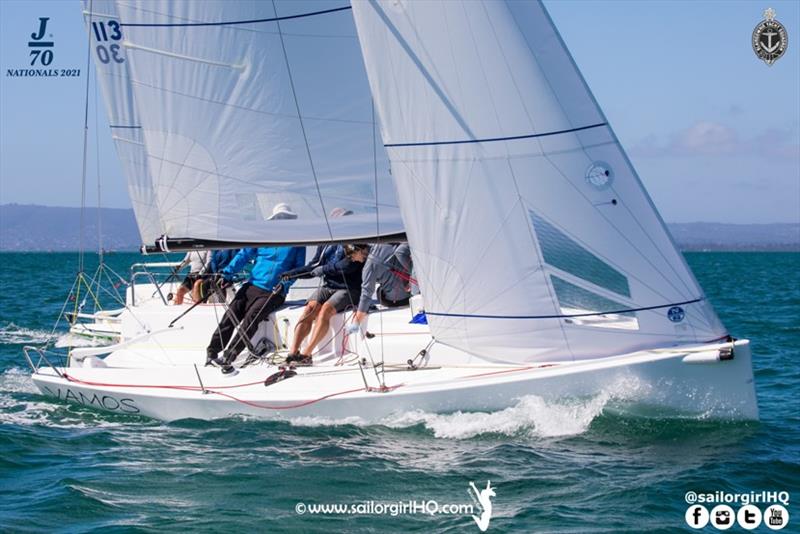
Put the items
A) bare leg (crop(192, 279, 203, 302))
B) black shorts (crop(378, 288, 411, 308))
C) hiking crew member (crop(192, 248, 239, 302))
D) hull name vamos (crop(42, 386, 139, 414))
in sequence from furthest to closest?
hiking crew member (crop(192, 248, 239, 302)) → bare leg (crop(192, 279, 203, 302)) → black shorts (crop(378, 288, 411, 308)) → hull name vamos (crop(42, 386, 139, 414))

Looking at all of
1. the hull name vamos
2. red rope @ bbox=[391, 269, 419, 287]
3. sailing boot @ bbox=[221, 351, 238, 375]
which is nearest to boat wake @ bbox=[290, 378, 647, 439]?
sailing boot @ bbox=[221, 351, 238, 375]

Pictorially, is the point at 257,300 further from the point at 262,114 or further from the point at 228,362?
the point at 262,114

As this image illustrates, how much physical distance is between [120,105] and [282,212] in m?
6.31

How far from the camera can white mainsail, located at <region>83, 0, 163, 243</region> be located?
13.6 metres

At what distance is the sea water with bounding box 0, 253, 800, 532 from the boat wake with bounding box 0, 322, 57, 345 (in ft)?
22.3

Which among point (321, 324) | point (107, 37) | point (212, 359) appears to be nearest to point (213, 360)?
point (212, 359)

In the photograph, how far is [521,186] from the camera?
7.76 m

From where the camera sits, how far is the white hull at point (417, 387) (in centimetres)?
757

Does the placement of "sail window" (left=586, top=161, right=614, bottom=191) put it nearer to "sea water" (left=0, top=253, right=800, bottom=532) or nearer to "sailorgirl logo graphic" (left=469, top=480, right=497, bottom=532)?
"sea water" (left=0, top=253, right=800, bottom=532)

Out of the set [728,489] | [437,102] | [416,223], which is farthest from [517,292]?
[728,489]

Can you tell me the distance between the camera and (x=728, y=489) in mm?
6684

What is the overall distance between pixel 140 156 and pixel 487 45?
8062 mm
